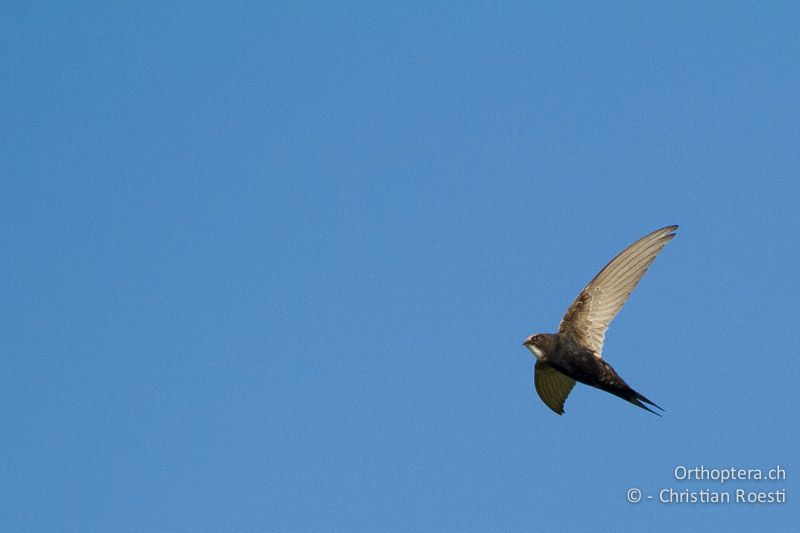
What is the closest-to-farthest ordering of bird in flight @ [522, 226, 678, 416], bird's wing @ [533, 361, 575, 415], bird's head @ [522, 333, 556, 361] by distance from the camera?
bird in flight @ [522, 226, 678, 416], bird's head @ [522, 333, 556, 361], bird's wing @ [533, 361, 575, 415]

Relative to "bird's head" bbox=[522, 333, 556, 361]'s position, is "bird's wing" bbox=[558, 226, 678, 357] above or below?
above

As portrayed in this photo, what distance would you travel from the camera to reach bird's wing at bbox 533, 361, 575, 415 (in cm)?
1752

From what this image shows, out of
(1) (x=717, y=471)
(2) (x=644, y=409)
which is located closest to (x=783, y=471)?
(1) (x=717, y=471)

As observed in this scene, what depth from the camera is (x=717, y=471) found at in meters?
17.3

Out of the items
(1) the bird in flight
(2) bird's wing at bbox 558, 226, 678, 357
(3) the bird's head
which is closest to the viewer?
(1) the bird in flight

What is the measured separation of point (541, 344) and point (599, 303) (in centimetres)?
103

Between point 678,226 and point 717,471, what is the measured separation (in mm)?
3991

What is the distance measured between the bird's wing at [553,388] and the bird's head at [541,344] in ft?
2.78

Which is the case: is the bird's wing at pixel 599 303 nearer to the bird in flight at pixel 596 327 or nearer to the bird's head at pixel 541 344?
the bird in flight at pixel 596 327

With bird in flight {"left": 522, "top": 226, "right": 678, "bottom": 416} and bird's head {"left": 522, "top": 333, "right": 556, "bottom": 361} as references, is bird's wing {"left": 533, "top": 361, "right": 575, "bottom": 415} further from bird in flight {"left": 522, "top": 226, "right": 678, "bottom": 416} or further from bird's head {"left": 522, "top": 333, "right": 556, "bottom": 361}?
bird's head {"left": 522, "top": 333, "right": 556, "bottom": 361}

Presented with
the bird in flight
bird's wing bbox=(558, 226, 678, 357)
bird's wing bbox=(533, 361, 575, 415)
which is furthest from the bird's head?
bird's wing bbox=(533, 361, 575, 415)

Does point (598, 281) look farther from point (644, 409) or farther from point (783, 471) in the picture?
point (783, 471)

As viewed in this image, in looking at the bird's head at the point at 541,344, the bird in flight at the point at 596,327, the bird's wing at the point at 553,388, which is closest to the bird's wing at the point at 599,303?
the bird in flight at the point at 596,327

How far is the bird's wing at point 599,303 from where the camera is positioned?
1636 centimetres
